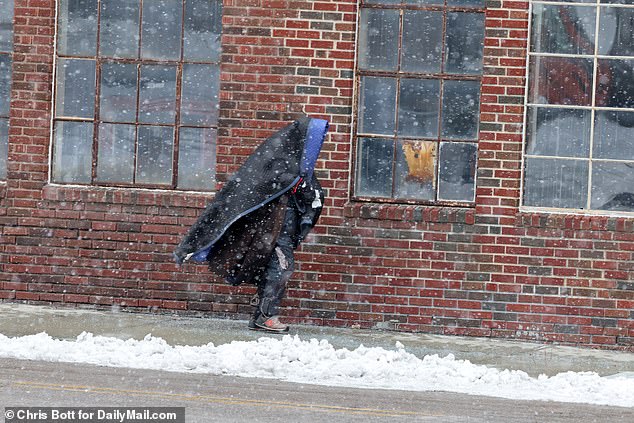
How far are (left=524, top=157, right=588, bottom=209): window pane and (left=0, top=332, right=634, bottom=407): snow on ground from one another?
2476 millimetres

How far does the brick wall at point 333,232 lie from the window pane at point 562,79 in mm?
208

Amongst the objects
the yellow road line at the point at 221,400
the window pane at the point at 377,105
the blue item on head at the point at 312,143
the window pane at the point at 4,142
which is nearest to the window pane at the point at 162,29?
the window pane at the point at 4,142

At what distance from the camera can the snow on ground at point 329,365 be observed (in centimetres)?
852

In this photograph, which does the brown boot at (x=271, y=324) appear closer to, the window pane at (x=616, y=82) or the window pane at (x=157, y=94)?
the window pane at (x=157, y=94)

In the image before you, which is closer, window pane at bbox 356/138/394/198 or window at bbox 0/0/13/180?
window pane at bbox 356/138/394/198

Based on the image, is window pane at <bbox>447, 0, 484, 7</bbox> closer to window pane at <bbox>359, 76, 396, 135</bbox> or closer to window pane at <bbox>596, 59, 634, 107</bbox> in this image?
window pane at <bbox>359, 76, 396, 135</bbox>

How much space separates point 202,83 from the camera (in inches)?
464

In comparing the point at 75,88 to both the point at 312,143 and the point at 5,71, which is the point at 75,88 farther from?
the point at 312,143

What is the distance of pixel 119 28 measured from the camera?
38.7 ft

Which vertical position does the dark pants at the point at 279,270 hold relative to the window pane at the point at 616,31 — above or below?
below

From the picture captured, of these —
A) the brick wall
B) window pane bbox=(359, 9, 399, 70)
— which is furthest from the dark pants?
window pane bbox=(359, 9, 399, 70)

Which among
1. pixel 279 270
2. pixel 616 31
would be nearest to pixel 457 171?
pixel 616 31

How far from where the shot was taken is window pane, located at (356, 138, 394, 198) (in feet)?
37.9

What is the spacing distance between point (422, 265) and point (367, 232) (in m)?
0.62
